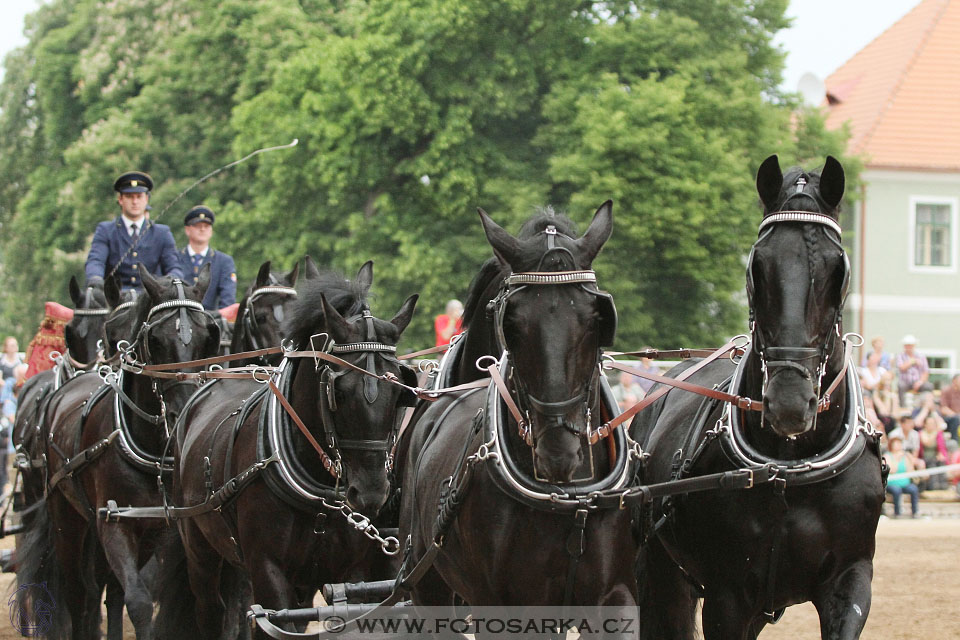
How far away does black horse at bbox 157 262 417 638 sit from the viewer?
5660 millimetres

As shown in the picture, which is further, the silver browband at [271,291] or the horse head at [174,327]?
the silver browband at [271,291]

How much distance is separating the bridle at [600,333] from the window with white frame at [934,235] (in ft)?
103

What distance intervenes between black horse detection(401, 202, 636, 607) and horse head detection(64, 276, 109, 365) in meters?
5.30

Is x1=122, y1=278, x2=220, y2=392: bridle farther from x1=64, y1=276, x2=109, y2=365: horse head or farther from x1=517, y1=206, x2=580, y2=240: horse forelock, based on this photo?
x1=517, y1=206, x2=580, y2=240: horse forelock

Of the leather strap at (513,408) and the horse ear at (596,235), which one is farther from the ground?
the horse ear at (596,235)

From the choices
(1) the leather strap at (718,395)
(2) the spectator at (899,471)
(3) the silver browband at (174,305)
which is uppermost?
(3) the silver browband at (174,305)

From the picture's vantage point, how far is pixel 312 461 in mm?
5996

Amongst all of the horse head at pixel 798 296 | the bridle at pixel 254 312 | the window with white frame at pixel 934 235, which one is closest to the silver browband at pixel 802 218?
the horse head at pixel 798 296

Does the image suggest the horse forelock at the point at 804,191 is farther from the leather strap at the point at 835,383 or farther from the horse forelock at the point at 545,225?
the horse forelock at the point at 545,225

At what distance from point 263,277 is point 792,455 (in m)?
4.37

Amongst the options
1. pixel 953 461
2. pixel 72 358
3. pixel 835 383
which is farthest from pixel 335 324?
pixel 953 461

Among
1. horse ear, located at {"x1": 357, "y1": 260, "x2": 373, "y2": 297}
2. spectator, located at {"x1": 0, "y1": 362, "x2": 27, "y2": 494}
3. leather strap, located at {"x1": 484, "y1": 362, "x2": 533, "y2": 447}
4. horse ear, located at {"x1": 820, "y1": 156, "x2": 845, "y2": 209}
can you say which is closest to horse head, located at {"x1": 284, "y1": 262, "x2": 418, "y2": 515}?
horse ear, located at {"x1": 357, "y1": 260, "x2": 373, "y2": 297}

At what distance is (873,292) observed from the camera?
33.7m

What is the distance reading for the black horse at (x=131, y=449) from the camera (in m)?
7.26
